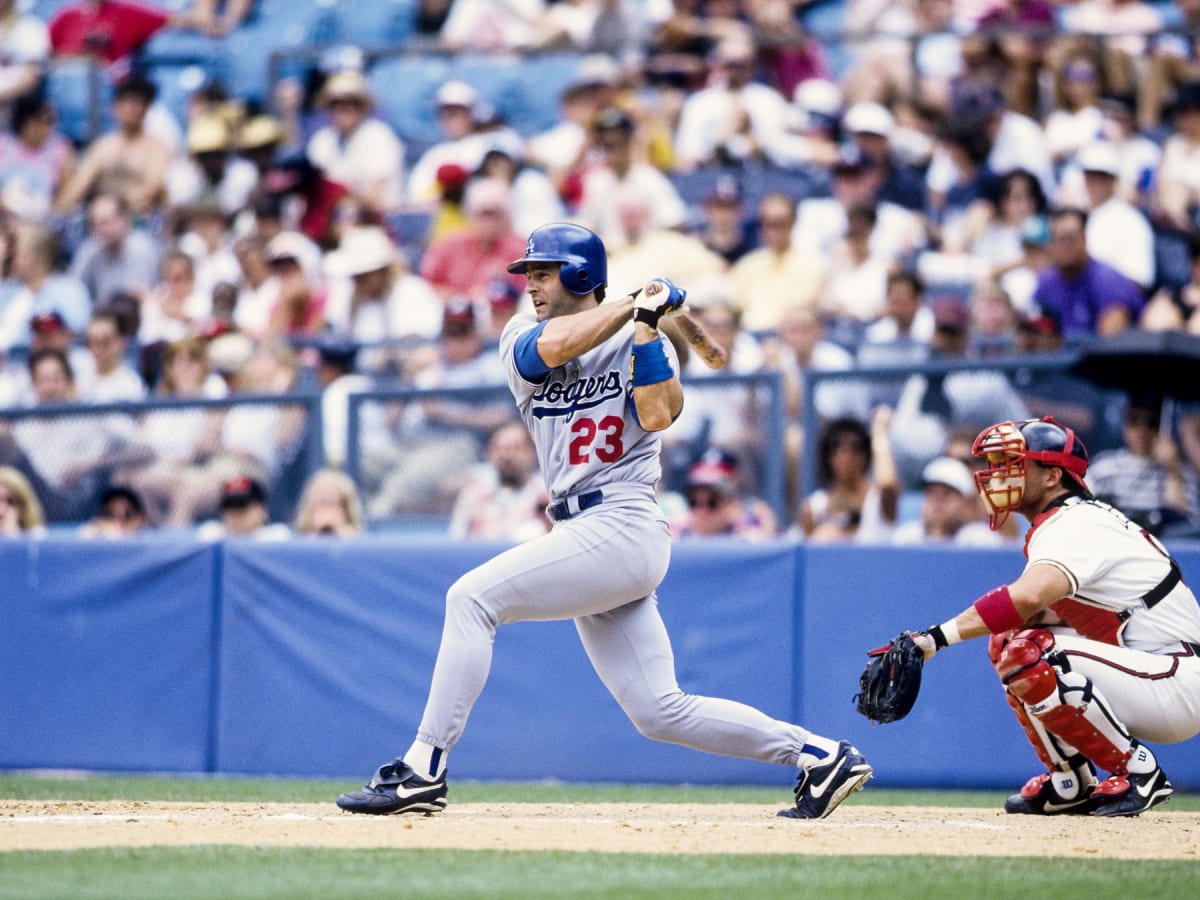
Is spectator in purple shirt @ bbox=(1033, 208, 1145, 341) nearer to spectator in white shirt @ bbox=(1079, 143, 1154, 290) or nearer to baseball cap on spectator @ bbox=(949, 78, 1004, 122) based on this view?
spectator in white shirt @ bbox=(1079, 143, 1154, 290)

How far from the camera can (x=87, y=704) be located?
802cm

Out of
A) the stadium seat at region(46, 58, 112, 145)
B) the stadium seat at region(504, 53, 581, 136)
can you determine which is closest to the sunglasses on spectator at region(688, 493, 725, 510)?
the stadium seat at region(504, 53, 581, 136)

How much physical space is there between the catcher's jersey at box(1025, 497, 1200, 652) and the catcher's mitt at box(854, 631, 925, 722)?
1.56 feet

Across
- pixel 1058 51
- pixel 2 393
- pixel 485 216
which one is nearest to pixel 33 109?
pixel 2 393

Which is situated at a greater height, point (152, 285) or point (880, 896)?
point (152, 285)

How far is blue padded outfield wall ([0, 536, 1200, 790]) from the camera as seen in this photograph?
759 cm

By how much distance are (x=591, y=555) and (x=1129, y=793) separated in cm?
195

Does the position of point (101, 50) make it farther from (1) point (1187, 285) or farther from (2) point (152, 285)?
(1) point (1187, 285)

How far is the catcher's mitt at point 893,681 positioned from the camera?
5.53 metres

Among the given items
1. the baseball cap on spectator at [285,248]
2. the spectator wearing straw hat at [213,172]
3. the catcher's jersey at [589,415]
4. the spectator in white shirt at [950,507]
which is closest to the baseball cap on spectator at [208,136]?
the spectator wearing straw hat at [213,172]

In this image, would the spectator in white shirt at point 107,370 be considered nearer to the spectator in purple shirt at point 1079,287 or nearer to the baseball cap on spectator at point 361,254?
the baseball cap on spectator at point 361,254

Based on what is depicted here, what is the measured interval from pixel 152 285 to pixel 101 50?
296cm

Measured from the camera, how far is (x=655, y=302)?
505 cm

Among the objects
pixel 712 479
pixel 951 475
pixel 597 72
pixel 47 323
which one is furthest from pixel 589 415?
pixel 597 72
